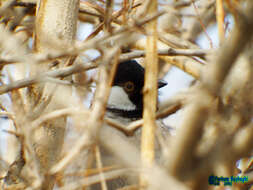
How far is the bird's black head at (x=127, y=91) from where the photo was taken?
12.2 feet

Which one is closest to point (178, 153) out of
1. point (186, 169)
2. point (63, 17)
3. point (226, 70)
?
A: point (186, 169)

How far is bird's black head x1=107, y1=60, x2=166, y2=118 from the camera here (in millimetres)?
3719

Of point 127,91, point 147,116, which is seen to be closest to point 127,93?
point 127,91

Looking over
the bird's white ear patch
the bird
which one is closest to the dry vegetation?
the bird

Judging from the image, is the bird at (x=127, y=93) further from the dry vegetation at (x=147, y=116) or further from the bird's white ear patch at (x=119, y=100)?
the dry vegetation at (x=147, y=116)

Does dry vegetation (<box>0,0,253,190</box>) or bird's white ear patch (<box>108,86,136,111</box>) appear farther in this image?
bird's white ear patch (<box>108,86,136,111</box>)

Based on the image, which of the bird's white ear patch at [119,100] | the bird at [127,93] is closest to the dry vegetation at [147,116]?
the bird at [127,93]

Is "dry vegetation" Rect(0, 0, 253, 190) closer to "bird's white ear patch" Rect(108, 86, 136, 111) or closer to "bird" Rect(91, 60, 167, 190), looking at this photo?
"bird" Rect(91, 60, 167, 190)

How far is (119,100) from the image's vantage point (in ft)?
12.6

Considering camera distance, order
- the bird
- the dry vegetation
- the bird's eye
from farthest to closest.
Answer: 1. the bird's eye
2. the bird
3. the dry vegetation

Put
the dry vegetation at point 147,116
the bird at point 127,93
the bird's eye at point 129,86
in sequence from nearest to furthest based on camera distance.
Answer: the dry vegetation at point 147,116 → the bird at point 127,93 → the bird's eye at point 129,86

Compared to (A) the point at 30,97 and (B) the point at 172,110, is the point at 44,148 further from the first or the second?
(B) the point at 172,110

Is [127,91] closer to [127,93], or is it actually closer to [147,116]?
[127,93]

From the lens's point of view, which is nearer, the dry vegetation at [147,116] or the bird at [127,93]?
the dry vegetation at [147,116]
